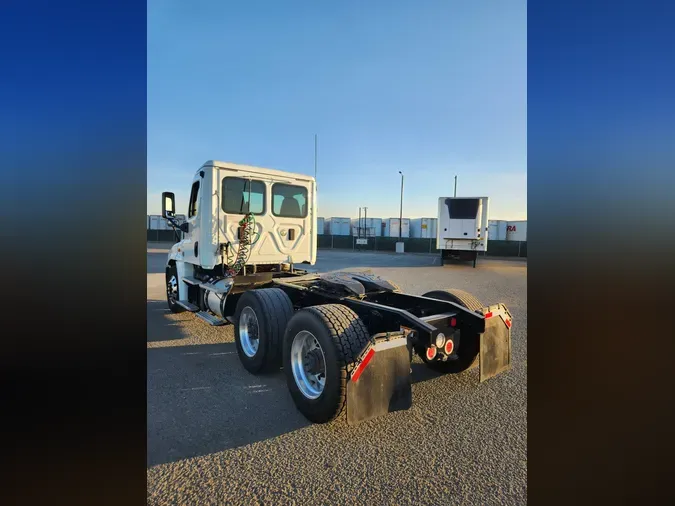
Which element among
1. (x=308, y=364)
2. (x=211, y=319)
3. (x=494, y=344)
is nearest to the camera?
(x=308, y=364)

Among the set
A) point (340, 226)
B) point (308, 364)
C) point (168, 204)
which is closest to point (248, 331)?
point (308, 364)

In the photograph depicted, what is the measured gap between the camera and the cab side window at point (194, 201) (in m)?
Result: 6.49

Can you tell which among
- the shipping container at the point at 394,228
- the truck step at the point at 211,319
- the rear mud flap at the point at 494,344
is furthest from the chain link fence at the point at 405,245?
the rear mud flap at the point at 494,344

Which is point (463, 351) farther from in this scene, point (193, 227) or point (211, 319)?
point (193, 227)

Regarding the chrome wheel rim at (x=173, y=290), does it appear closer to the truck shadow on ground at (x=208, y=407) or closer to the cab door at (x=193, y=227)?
the cab door at (x=193, y=227)

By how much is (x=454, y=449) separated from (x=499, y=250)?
2491 cm

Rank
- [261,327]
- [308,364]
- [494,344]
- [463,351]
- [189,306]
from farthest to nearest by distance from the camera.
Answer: [189,306] → [261,327] → [463,351] → [494,344] → [308,364]

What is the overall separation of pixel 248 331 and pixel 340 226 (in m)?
30.0

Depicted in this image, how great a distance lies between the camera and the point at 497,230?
2850cm

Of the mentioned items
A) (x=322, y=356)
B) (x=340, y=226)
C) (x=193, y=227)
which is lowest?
(x=322, y=356)

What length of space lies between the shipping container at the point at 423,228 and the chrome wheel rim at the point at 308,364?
87.8ft

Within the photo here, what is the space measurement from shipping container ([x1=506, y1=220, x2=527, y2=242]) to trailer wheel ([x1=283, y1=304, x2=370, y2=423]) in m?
26.6

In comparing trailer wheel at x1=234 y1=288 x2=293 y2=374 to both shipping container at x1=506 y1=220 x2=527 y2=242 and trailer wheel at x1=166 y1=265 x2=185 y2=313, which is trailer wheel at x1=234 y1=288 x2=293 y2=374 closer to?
trailer wheel at x1=166 y1=265 x2=185 y2=313
